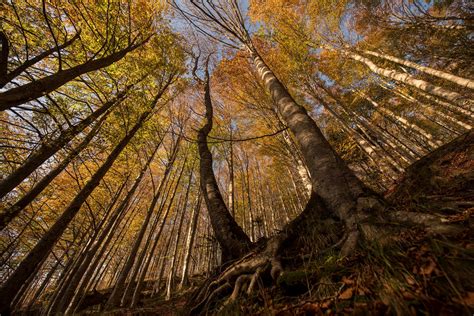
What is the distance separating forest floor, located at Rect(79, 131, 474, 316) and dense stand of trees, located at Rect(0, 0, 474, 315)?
0.52 feet

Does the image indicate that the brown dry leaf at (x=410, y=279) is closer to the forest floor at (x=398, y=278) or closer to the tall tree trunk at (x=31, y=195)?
the forest floor at (x=398, y=278)

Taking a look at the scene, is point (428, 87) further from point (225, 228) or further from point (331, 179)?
point (225, 228)

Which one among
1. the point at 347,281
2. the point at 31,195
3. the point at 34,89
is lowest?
the point at 347,281

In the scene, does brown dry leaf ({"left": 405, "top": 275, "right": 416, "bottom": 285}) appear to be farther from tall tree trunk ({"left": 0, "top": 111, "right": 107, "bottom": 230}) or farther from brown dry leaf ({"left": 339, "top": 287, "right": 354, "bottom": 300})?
tall tree trunk ({"left": 0, "top": 111, "right": 107, "bottom": 230})

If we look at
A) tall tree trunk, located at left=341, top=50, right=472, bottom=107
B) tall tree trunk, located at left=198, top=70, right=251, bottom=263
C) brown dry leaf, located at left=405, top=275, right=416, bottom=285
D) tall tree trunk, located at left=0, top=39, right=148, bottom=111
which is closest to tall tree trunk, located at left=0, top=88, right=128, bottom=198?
tall tree trunk, located at left=0, top=39, right=148, bottom=111

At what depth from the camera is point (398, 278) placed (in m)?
0.84

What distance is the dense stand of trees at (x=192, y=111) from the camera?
85.7 inches

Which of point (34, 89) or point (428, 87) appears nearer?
point (34, 89)

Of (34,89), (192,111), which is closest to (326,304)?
(34,89)

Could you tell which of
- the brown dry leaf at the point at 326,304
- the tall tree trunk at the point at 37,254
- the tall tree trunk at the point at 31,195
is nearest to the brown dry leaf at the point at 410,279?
the brown dry leaf at the point at 326,304

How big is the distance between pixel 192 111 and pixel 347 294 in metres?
6.72

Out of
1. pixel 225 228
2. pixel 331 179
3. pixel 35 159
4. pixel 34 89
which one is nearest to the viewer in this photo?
pixel 331 179

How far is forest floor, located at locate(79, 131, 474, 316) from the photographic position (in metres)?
0.71

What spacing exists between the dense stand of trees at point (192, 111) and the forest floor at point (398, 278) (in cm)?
16
